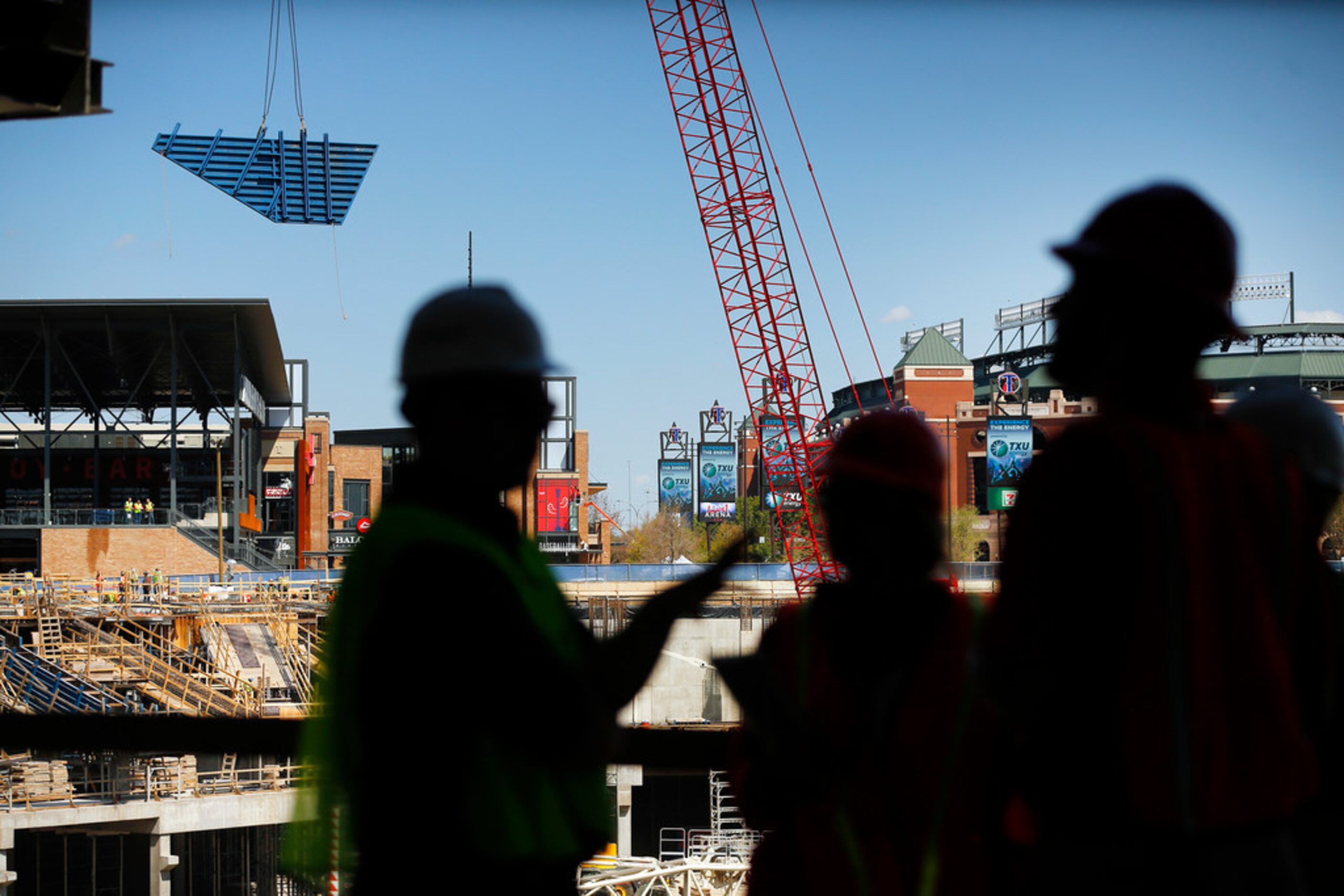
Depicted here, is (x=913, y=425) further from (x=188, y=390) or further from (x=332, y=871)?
(x=188, y=390)

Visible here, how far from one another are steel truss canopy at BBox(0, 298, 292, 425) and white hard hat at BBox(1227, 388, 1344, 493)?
144ft

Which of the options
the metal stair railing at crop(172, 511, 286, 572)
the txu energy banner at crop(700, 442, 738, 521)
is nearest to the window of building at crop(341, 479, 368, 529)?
the metal stair railing at crop(172, 511, 286, 572)

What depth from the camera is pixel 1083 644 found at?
1.39m

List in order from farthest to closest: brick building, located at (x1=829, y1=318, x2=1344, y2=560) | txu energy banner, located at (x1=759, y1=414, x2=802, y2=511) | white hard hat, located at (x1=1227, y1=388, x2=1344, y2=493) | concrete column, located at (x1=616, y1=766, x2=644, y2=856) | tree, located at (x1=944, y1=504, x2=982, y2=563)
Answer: brick building, located at (x1=829, y1=318, x2=1344, y2=560)
tree, located at (x1=944, y1=504, x2=982, y2=563)
txu energy banner, located at (x1=759, y1=414, x2=802, y2=511)
concrete column, located at (x1=616, y1=766, x2=644, y2=856)
white hard hat, located at (x1=1227, y1=388, x2=1344, y2=493)

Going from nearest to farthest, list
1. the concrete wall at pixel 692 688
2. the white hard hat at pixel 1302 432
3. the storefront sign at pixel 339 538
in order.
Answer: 1. the white hard hat at pixel 1302 432
2. the concrete wall at pixel 692 688
3. the storefront sign at pixel 339 538

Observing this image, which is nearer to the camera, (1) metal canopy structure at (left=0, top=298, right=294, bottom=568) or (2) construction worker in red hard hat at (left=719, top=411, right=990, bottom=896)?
(2) construction worker in red hard hat at (left=719, top=411, right=990, bottom=896)

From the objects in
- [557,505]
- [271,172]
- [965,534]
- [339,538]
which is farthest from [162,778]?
[965,534]

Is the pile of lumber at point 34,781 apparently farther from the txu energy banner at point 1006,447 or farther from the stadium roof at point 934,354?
the stadium roof at point 934,354

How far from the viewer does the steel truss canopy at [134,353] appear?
140 ft

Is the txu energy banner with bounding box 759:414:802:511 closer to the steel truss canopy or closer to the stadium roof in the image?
the steel truss canopy

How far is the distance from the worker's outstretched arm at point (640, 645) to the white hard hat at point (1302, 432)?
851 mm

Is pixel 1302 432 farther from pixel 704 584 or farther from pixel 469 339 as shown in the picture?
pixel 469 339

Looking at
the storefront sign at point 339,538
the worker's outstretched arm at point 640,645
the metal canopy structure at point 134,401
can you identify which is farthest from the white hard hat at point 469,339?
the storefront sign at point 339,538

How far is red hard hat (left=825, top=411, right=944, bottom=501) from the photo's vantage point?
5.99 feet
